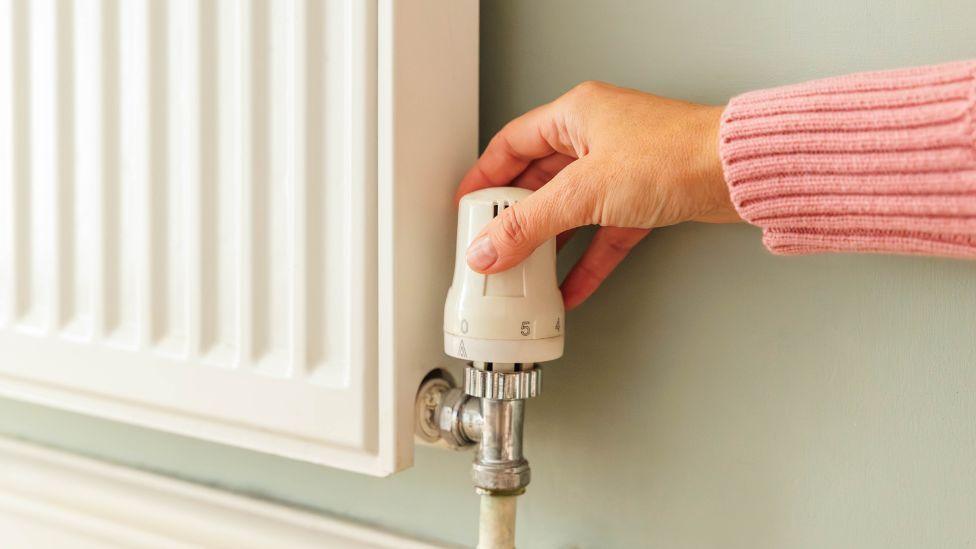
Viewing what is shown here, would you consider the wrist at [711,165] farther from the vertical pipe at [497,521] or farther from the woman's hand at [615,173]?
the vertical pipe at [497,521]

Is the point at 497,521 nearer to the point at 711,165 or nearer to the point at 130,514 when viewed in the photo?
the point at 711,165

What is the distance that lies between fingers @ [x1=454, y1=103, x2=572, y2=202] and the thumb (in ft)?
0.16

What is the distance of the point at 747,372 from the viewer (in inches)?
21.8

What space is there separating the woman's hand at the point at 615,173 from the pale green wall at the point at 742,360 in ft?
0.18

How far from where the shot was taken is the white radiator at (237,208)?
0.54 m

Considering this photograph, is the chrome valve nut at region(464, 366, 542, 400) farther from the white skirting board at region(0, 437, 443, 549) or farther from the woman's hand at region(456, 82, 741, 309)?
the white skirting board at region(0, 437, 443, 549)

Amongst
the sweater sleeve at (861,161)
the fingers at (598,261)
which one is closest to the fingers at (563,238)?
the fingers at (598,261)

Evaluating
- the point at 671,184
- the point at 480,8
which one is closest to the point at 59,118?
the point at 480,8

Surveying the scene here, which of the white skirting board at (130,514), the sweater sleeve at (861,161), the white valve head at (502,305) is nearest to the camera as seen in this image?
the sweater sleeve at (861,161)

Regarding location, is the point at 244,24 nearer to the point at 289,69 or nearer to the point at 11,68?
the point at 289,69

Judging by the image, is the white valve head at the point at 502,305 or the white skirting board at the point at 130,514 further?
the white skirting board at the point at 130,514

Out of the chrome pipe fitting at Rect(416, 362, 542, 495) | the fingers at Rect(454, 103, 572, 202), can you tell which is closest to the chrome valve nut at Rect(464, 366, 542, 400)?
the chrome pipe fitting at Rect(416, 362, 542, 495)

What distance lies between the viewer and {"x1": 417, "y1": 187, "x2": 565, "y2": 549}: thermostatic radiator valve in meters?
0.52

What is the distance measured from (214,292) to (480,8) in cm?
26
